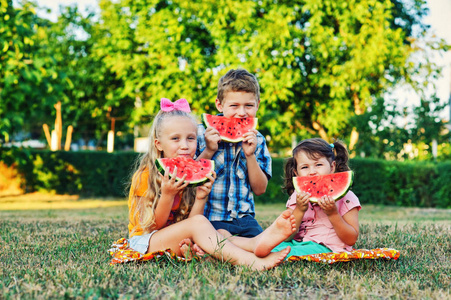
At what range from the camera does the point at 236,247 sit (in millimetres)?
3254

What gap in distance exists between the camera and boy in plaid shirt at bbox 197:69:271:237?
3.81 metres

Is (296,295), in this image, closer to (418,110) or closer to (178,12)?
(418,110)

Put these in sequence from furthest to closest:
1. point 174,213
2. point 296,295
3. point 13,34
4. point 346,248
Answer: point 13,34 → point 174,213 → point 346,248 → point 296,295

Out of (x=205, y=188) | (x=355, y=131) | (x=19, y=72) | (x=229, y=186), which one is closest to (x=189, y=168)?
(x=205, y=188)

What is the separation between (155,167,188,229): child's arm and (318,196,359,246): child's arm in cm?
108

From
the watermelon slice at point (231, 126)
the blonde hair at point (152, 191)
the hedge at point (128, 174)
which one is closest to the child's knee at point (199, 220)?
the blonde hair at point (152, 191)

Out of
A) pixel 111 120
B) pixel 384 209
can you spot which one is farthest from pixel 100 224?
pixel 111 120

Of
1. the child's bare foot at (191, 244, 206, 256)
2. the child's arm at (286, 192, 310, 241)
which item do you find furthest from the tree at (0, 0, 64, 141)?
the child's arm at (286, 192, 310, 241)

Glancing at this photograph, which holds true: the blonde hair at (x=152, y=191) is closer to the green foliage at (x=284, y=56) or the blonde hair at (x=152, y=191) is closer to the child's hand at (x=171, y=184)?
the child's hand at (x=171, y=184)

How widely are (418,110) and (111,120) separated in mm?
16413

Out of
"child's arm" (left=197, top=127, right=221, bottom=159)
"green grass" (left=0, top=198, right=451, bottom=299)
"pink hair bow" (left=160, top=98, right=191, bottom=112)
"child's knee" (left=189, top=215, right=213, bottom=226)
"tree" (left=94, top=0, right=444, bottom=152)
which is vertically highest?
"tree" (left=94, top=0, right=444, bottom=152)

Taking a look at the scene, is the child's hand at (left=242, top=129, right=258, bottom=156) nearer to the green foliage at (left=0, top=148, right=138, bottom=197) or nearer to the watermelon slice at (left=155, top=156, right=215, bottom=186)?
the watermelon slice at (left=155, top=156, right=215, bottom=186)

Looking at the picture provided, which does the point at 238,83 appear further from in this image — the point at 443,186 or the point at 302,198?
the point at 443,186

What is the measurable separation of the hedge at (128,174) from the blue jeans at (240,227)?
815 cm
